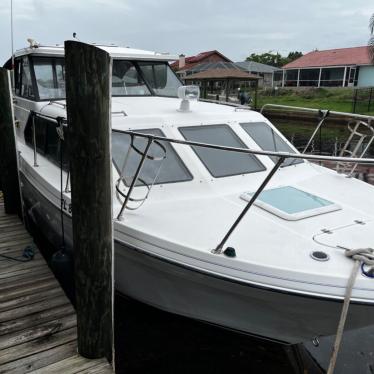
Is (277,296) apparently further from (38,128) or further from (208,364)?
(38,128)

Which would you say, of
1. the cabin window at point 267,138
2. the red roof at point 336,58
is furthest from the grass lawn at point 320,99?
the cabin window at point 267,138

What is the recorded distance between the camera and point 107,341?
3131 mm

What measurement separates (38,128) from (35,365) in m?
3.38

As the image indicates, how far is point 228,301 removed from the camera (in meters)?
3.09

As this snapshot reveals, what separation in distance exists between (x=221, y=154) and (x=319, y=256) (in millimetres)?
1734

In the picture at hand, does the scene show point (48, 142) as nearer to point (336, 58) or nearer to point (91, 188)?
point (91, 188)

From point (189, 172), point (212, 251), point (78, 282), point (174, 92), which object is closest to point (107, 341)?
point (78, 282)

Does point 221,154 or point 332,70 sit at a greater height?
point 332,70

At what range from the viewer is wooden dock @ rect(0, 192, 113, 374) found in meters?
3.02

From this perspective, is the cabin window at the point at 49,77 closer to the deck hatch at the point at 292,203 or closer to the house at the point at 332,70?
the deck hatch at the point at 292,203

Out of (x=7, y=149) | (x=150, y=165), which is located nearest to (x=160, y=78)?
(x=7, y=149)

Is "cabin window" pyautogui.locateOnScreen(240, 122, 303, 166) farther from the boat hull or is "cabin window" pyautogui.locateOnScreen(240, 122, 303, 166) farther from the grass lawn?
the grass lawn

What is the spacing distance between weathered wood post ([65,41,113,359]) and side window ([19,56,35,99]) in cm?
331

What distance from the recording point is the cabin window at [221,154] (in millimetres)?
4242
